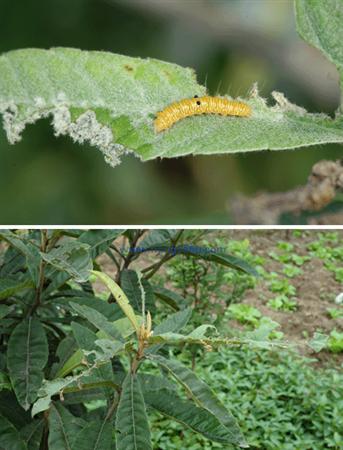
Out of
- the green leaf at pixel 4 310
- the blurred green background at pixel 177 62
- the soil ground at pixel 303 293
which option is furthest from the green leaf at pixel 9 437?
the soil ground at pixel 303 293

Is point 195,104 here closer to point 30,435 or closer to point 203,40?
point 203,40

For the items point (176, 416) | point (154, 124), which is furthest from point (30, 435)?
point (154, 124)

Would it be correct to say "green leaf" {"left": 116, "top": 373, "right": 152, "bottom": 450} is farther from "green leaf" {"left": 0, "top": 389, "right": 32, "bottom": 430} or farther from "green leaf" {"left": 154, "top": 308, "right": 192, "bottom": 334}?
"green leaf" {"left": 0, "top": 389, "right": 32, "bottom": 430}

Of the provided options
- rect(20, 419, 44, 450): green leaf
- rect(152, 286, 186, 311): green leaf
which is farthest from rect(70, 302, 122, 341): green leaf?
rect(152, 286, 186, 311): green leaf

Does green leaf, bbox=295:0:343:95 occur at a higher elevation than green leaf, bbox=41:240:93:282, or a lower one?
higher

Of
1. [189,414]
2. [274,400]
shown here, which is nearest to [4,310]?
[189,414]

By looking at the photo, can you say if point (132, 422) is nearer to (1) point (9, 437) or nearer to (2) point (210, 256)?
(1) point (9, 437)

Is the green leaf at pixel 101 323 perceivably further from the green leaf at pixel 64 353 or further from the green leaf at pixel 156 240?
the green leaf at pixel 156 240
